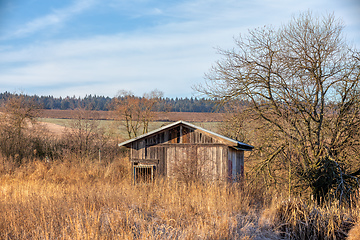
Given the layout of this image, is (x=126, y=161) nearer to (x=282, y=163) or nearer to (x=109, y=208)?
(x=282, y=163)

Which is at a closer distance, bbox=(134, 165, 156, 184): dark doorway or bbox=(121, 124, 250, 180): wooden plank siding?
bbox=(121, 124, 250, 180): wooden plank siding

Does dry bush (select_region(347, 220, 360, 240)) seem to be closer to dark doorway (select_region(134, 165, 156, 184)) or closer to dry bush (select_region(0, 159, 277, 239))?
dry bush (select_region(0, 159, 277, 239))

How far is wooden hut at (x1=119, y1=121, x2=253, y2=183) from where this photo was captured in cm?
1423

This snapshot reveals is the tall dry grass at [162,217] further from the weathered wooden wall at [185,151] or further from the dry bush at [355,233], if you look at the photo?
the weathered wooden wall at [185,151]

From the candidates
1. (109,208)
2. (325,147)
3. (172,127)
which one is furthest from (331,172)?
(109,208)

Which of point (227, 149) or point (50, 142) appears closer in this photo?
point (227, 149)

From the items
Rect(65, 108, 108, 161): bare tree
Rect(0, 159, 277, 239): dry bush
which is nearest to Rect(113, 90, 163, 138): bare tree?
Rect(65, 108, 108, 161): bare tree

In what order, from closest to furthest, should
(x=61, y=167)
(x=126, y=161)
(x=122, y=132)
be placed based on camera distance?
1. (x=61, y=167)
2. (x=126, y=161)
3. (x=122, y=132)

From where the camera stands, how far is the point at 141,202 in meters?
8.24

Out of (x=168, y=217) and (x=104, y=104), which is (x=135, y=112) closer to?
(x=104, y=104)

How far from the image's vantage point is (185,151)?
585 inches

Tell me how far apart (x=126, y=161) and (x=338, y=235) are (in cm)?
1734

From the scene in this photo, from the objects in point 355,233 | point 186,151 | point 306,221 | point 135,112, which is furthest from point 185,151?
point 135,112

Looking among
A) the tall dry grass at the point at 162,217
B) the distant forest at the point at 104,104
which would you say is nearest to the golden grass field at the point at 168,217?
the tall dry grass at the point at 162,217
